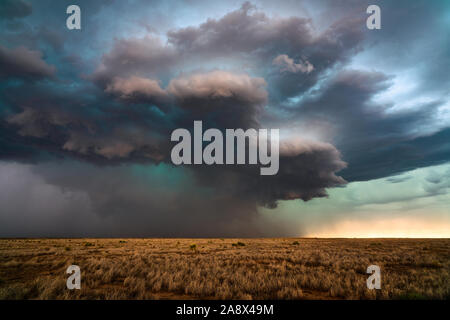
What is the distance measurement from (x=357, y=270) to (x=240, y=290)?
974 centimetres

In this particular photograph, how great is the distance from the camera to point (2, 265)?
1666 centimetres

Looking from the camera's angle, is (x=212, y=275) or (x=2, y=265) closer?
(x=212, y=275)

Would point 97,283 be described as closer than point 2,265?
Yes

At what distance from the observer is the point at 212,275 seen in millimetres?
12930
